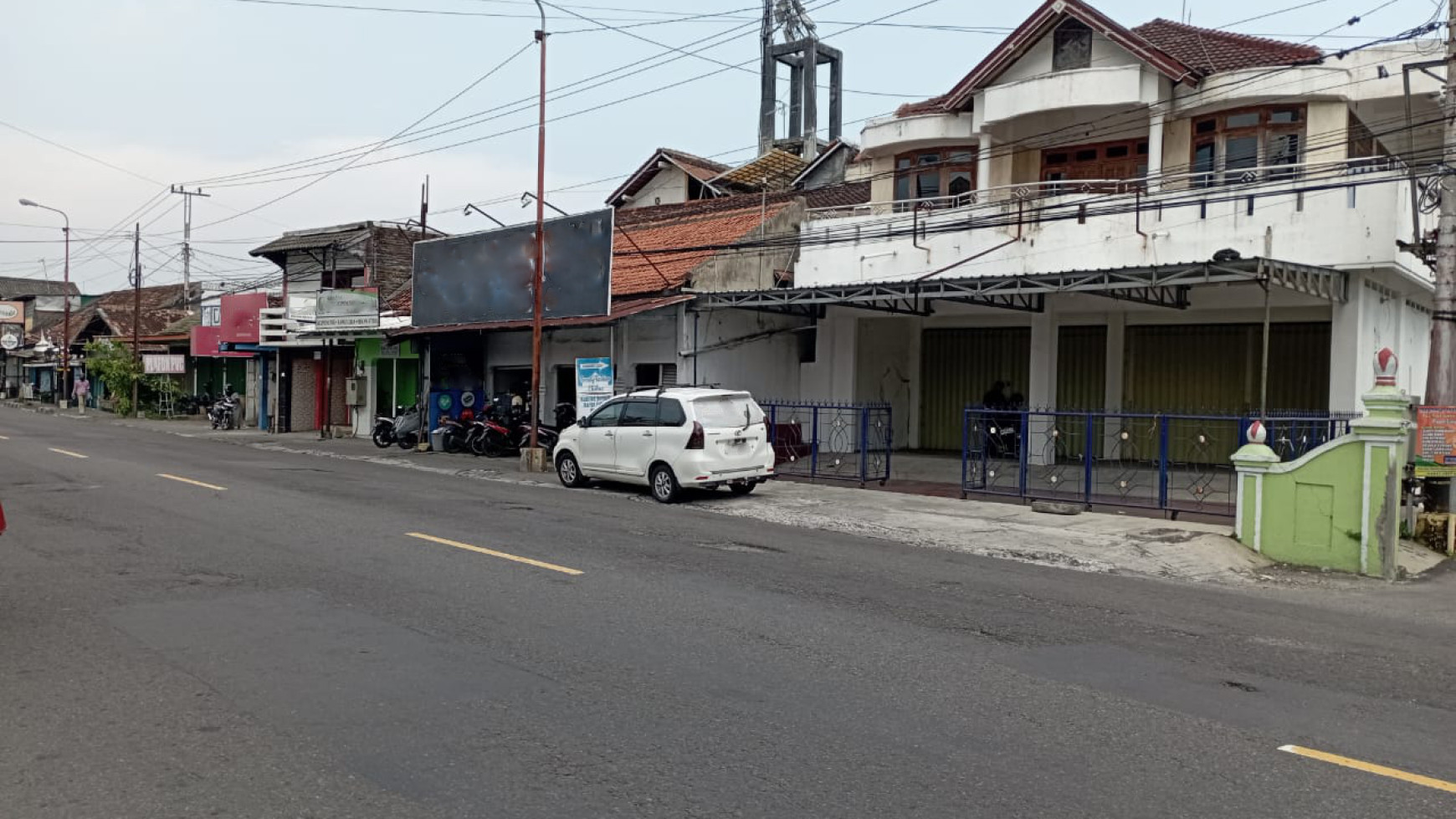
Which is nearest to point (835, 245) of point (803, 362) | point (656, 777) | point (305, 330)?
point (803, 362)

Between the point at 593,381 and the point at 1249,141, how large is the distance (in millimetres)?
14172

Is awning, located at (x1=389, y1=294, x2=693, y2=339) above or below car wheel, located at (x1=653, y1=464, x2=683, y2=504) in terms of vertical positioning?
above

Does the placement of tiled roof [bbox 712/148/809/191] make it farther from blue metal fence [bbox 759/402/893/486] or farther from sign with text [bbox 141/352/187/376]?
sign with text [bbox 141/352/187/376]

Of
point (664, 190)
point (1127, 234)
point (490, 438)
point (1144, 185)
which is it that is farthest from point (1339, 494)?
point (664, 190)

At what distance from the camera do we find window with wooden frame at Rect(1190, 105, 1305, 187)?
20734 millimetres

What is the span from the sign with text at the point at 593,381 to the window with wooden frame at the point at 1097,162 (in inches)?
418

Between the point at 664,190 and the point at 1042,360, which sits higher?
the point at 664,190

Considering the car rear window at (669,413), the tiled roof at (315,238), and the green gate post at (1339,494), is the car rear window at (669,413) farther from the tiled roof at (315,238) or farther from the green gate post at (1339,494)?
the tiled roof at (315,238)

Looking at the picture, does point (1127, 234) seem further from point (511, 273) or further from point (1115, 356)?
point (511, 273)

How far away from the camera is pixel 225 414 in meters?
38.7

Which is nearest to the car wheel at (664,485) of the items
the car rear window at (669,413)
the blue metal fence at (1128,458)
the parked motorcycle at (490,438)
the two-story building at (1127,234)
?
the car rear window at (669,413)

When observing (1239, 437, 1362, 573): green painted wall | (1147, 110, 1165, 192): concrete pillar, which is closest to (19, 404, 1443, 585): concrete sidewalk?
(1239, 437, 1362, 573): green painted wall

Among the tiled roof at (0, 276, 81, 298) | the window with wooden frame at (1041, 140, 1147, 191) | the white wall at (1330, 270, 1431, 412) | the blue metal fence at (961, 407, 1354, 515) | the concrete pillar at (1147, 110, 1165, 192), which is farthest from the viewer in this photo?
the tiled roof at (0, 276, 81, 298)

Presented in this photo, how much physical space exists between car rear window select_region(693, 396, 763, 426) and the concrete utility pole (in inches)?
366
